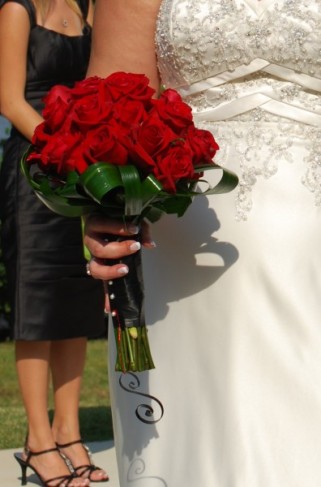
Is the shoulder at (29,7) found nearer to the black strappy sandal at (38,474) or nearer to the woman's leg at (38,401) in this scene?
the woman's leg at (38,401)

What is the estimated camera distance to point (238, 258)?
3.06 meters

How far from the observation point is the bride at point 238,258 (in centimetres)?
299

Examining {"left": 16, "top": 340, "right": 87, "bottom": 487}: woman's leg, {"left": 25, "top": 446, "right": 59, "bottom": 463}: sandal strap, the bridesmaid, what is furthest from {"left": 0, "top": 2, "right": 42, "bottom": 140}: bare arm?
{"left": 25, "top": 446, "right": 59, "bottom": 463}: sandal strap

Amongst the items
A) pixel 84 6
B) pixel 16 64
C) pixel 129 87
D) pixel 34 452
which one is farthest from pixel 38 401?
pixel 129 87

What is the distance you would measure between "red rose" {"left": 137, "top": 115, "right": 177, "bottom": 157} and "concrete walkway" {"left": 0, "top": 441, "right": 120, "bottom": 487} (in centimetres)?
322

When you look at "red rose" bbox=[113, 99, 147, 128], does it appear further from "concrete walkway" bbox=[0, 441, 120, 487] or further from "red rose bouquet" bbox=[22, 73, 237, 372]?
"concrete walkway" bbox=[0, 441, 120, 487]

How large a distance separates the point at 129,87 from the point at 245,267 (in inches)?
21.7

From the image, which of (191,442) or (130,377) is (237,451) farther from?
(130,377)

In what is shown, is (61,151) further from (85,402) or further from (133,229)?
(85,402)

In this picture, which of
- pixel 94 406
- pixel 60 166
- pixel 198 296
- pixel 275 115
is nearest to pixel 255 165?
pixel 275 115

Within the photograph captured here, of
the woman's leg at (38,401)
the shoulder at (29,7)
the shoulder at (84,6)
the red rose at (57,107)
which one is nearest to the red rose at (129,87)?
the red rose at (57,107)

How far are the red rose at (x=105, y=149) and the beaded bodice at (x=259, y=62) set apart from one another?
1.48ft

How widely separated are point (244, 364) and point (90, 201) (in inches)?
23.6

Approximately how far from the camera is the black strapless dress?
18.2ft
